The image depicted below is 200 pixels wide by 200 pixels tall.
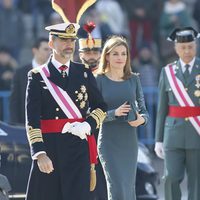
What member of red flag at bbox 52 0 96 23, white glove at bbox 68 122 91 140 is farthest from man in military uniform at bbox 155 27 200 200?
white glove at bbox 68 122 91 140

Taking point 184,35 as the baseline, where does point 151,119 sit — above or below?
below

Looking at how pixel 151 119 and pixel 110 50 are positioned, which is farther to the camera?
pixel 151 119

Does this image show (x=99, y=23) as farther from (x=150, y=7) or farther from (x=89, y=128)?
(x=89, y=128)

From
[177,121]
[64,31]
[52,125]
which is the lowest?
[177,121]

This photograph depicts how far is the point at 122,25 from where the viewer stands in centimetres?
1759

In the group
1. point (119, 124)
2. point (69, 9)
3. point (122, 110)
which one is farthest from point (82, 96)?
point (119, 124)

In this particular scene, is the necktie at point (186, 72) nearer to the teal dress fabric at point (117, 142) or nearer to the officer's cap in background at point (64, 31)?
the teal dress fabric at point (117, 142)

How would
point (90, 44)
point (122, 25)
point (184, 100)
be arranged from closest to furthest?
1. point (90, 44)
2. point (184, 100)
3. point (122, 25)

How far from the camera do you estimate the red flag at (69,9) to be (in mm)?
9414

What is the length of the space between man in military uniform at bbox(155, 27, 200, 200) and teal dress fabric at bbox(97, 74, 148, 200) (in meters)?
1.04

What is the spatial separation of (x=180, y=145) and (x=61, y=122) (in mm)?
2440

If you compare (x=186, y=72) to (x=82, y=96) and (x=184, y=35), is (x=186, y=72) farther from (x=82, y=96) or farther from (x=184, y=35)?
(x=82, y=96)

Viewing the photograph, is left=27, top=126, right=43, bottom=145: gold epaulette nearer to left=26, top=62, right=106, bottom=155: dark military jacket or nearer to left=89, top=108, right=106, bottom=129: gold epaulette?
left=26, top=62, right=106, bottom=155: dark military jacket

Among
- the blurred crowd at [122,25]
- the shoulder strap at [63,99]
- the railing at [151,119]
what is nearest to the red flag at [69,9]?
the shoulder strap at [63,99]
